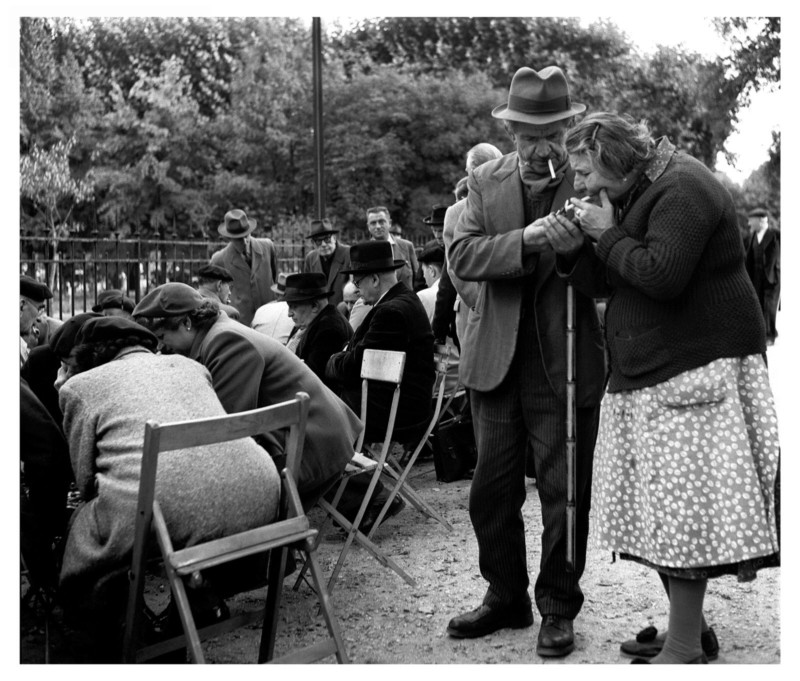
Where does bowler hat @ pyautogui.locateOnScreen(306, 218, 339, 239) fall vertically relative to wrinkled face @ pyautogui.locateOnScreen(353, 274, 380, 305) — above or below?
above

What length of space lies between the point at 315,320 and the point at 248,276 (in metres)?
3.59

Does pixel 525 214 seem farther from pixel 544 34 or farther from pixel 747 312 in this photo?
pixel 544 34

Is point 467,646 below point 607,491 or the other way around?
below

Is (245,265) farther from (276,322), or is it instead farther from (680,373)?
(680,373)

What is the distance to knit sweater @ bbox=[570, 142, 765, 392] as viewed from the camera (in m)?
3.16

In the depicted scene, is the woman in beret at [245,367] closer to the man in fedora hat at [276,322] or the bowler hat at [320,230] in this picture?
the man in fedora hat at [276,322]

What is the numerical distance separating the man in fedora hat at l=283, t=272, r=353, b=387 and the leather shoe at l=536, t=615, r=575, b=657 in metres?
2.66

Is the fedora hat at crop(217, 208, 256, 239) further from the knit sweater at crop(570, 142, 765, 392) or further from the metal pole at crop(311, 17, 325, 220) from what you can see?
the knit sweater at crop(570, 142, 765, 392)

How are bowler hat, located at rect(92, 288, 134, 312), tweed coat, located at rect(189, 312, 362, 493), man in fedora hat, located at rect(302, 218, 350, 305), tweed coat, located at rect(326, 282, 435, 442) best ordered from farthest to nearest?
man in fedora hat, located at rect(302, 218, 350, 305), bowler hat, located at rect(92, 288, 134, 312), tweed coat, located at rect(326, 282, 435, 442), tweed coat, located at rect(189, 312, 362, 493)

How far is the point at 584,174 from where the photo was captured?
338 cm

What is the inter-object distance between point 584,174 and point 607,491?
1.04 metres

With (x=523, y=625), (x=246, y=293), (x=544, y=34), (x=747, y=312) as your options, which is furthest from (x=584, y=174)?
(x=544, y=34)

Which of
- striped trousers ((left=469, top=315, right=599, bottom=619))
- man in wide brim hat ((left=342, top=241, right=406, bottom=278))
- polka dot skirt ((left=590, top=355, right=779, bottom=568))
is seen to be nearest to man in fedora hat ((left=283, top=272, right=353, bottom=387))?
man in wide brim hat ((left=342, top=241, right=406, bottom=278))

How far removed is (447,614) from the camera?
429cm
